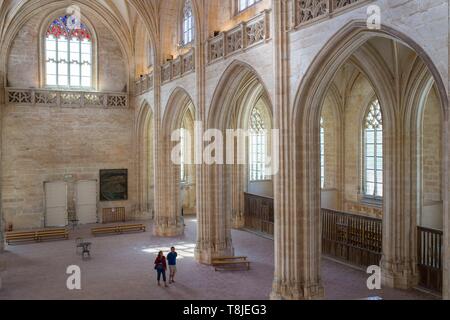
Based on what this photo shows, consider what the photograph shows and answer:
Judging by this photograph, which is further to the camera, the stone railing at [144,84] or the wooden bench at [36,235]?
the stone railing at [144,84]

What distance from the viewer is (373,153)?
22422 millimetres

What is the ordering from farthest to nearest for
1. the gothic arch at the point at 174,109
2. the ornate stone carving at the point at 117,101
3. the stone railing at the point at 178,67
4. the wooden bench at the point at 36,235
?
the ornate stone carving at the point at 117,101 → the wooden bench at the point at 36,235 → the gothic arch at the point at 174,109 → the stone railing at the point at 178,67

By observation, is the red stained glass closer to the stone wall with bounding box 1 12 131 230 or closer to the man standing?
the stone wall with bounding box 1 12 131 230

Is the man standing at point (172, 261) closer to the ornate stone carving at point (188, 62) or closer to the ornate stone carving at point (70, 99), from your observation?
the ornate stone carving at point (188, 62)

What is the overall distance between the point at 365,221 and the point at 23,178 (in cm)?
1815

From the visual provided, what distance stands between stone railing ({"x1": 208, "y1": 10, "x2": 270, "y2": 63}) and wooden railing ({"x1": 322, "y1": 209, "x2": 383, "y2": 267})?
7214 mm

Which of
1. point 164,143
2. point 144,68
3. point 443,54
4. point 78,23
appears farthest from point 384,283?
point 78,23

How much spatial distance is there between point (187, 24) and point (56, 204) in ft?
41.9

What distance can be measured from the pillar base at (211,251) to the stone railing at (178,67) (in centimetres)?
697

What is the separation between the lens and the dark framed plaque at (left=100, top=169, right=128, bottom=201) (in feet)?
85.2

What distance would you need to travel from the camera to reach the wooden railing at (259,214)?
21547mm

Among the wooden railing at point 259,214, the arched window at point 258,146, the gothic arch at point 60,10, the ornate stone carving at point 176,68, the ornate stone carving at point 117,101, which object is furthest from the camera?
the arched window at point 258,146

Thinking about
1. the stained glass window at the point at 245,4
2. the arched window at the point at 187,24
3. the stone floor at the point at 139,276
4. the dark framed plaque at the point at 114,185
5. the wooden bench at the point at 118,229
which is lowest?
the stone floor at the point at 139,276

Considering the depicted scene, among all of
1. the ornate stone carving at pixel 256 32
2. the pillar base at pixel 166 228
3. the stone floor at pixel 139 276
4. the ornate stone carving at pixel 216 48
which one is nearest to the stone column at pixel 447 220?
the stone floor at pixel 139 276
